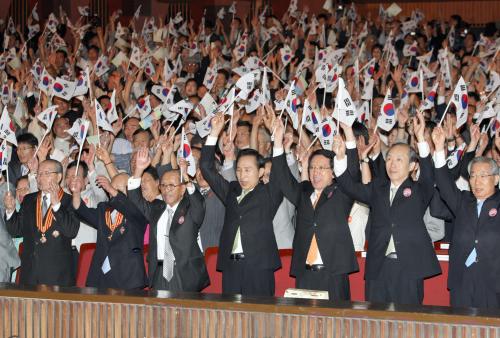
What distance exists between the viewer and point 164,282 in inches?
255

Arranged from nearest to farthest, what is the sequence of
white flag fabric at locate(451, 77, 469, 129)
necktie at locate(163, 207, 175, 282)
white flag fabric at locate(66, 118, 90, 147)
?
1. necktie at locate(163, 207, 175, 282)
2. white flag fabric at locate(66, 118, 90, 147)
3. white flag fabric at locate(451, 77, 469, 129)

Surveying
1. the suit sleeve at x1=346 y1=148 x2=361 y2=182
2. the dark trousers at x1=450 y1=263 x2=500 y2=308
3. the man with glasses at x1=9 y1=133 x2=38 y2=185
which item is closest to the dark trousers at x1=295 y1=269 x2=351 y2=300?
the suit sleeve at x1=346 y1=148 x2=361 y2=182

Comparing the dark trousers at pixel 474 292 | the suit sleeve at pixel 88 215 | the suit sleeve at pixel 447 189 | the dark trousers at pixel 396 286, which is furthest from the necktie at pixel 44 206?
the dark trousers at pixel 474 292

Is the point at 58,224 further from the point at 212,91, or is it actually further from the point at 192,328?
the point at 212,91

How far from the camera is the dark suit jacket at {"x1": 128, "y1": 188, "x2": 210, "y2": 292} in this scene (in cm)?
647

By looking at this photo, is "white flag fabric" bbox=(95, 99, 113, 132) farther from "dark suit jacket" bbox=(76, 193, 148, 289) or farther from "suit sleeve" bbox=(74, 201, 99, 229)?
"dark suit jacket" bbox=(76, 193, 148, 289)

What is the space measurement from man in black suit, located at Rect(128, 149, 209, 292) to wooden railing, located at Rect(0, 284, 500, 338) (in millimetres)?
1634

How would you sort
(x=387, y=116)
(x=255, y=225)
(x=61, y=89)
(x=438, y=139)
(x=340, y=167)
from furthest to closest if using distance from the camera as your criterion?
(x=61, y=89), (x=387, y=116), (x=255, y=225), (x=340, y=167), (x=438, y=139)

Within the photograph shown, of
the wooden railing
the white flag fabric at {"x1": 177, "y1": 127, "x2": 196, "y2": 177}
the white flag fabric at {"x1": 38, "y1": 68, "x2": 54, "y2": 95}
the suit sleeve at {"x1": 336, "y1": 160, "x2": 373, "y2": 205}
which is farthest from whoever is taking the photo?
the white flag fabric at {"x1": 38, "y1": 68, "x2": 54, "y2": 95}

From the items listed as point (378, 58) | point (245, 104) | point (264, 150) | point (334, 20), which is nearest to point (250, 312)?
point (264, 150)

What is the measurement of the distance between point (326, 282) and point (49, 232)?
6.28 feet

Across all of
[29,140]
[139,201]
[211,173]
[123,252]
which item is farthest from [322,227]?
[29,140]

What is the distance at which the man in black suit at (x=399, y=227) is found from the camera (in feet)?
20.1

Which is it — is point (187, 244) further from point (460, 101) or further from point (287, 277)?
point (460, 101)
